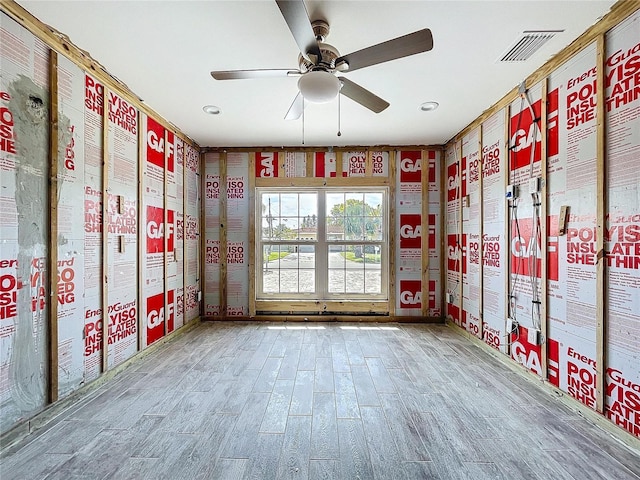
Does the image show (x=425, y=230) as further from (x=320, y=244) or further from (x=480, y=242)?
(x=320, y=244)

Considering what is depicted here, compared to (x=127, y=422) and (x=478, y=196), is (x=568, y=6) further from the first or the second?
(x=127, y=422)

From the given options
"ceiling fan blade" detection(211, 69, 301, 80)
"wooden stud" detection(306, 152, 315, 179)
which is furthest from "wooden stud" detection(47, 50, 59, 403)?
"wooden stud" detection(306, 152, 315, 179)

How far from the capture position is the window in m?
4.72

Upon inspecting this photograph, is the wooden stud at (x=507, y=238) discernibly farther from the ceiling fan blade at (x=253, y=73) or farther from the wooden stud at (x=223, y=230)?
the wooden stud at (x=223, y=230)

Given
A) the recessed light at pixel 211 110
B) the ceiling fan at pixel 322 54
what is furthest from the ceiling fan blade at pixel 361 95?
the recessed light at pixel 211 110

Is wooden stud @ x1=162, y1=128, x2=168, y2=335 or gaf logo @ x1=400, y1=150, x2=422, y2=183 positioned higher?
gaf logo @ x1=400, y1=150, x2=422, y2=183

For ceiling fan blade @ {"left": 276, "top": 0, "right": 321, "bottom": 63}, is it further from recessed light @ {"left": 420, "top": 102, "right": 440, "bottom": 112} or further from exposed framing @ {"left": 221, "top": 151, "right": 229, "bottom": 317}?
exposed framing @ {"left": 221, "top": 151, "right": 229, "bottom": 317}

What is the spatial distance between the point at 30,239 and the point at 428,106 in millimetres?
3510

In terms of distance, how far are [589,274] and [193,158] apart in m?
4.55

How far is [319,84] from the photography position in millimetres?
1845

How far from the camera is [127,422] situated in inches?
81.7

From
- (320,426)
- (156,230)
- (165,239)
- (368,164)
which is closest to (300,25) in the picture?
(320,426)

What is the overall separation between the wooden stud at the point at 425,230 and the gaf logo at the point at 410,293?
56 mm

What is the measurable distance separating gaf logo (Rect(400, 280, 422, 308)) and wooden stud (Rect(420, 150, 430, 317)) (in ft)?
0.18
